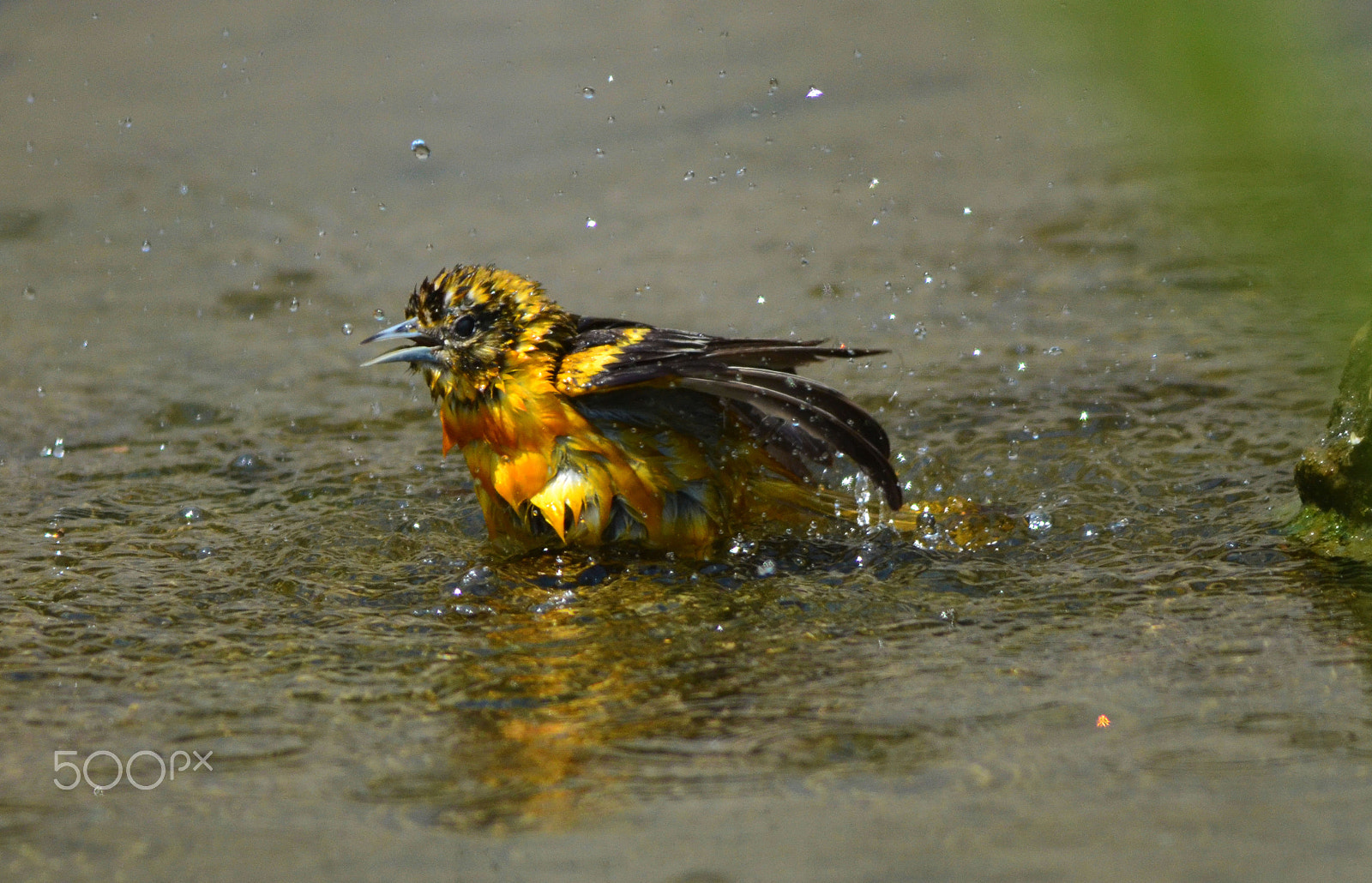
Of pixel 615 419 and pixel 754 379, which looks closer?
pixel 754 379

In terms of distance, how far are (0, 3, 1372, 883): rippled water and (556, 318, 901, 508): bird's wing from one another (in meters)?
0.39

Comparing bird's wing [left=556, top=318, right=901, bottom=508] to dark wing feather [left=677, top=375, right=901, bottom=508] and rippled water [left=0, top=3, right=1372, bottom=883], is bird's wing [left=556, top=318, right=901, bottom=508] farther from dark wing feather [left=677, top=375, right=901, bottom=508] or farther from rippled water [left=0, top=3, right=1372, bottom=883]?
rippled water [left=0, top=3, right=1372, bottom=883]

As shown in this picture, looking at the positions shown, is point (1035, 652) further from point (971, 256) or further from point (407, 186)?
point (407, 186)

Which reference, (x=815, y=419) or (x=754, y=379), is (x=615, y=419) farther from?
(x=815, y=419)

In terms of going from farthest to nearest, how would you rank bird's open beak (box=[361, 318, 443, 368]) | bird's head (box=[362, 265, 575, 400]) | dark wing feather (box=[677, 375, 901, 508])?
bird's open beak (box=[361, 318, 443, 368]), bird's head (box=[362, 265, 575, 400]), dark wing feather (box=[677, 375, 901, 508])

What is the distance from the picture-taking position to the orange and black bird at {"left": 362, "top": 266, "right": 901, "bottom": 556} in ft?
14.8

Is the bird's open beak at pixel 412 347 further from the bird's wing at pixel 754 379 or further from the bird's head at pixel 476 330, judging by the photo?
the bird's wing at pixel 754 379

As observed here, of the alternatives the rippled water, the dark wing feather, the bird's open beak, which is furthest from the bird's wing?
the bird's open beak

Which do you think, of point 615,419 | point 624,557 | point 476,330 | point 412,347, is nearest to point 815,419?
point 615,419

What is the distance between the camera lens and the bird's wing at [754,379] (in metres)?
4.46

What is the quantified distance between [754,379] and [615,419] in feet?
1.53

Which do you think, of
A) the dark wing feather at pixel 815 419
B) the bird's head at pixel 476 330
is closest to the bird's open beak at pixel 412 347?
A: the bird's head at pixel 476 330

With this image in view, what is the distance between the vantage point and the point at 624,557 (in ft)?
15.5

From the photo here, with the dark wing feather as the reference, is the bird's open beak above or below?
above
